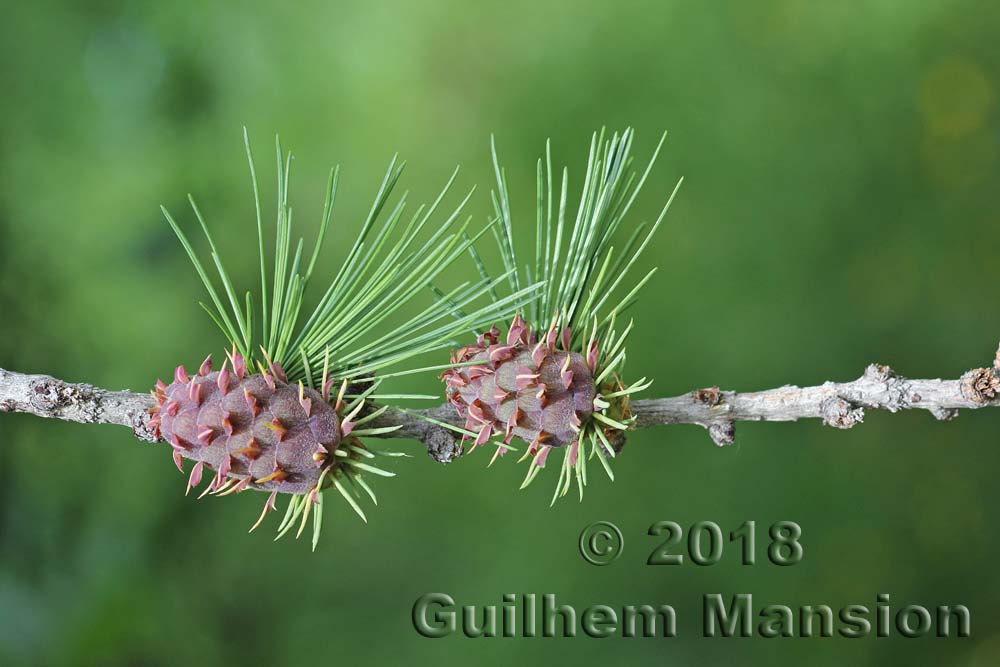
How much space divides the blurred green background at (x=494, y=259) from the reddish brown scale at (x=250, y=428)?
581 millimetres

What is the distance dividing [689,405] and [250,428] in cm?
26

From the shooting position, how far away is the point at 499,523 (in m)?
1.09

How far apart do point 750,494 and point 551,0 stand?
680mm

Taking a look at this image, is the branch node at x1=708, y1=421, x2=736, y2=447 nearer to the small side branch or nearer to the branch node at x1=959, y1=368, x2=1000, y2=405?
the small side branch

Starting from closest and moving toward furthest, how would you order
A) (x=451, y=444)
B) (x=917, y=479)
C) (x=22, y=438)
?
(x=451, y=444) → (x=22, y=438) → (x=917, y=479)

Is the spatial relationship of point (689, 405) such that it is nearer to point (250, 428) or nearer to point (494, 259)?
point (250, 428)

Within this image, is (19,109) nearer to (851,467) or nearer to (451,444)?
(451,444)

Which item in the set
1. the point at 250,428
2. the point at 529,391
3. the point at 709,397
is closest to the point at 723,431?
the point at 709,397

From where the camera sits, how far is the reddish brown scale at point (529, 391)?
486 millimetres

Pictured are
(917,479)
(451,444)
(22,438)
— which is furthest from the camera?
(917,479)

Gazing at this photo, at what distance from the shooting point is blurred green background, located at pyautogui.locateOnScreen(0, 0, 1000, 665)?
102 cm

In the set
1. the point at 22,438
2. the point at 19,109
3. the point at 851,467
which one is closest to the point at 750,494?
the point at 851,467

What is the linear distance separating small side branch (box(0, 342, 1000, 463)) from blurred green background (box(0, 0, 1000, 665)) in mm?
517
